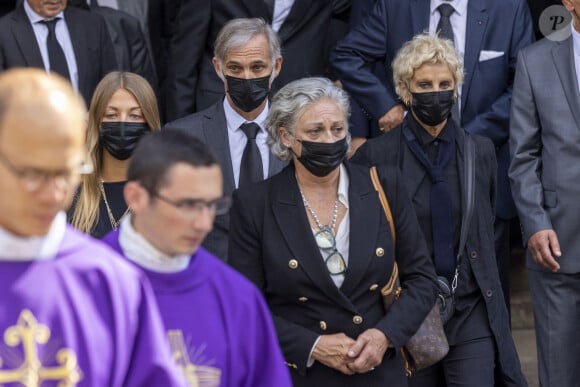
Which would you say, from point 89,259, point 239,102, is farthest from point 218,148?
point 89,259

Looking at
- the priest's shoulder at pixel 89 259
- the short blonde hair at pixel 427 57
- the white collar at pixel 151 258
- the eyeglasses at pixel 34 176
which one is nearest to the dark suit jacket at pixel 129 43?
the short blonde hair at pixel 427 57

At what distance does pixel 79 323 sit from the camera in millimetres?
3377

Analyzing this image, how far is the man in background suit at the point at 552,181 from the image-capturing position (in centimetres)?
669

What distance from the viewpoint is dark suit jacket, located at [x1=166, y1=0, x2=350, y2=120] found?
7707 millimetres

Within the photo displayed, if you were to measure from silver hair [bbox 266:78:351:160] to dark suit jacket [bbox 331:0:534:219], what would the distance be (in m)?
1.54

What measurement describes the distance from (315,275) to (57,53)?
260 cm

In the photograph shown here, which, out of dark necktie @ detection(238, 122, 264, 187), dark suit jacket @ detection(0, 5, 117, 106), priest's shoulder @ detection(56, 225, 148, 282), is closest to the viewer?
priest's shoulder @ detection(56, 225, 148, 282)

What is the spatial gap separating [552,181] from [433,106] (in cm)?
86

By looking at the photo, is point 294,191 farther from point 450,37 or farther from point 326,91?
point 450,37

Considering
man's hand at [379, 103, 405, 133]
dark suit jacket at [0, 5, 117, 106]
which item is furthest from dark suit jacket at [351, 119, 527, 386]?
dark suit jacket at [0, 5, 117, 106]

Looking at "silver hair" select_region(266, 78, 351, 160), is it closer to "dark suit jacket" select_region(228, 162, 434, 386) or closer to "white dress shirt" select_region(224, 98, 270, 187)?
"dark suit jacket" select_region(228, 162, 434, 386)

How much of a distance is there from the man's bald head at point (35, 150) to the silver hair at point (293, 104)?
7.79 feet

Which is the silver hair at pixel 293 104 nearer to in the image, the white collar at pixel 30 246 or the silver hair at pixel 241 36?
the silver hair at pixel 241 36

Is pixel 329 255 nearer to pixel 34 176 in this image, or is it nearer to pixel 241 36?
pixel 241 36
